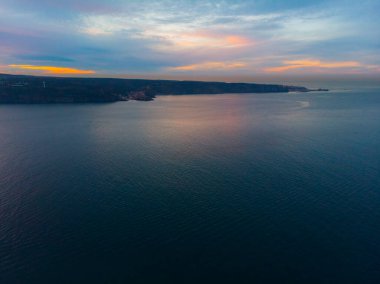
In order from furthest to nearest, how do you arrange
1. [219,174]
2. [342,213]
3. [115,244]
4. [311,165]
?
[311,165]
[219,174]
[342,213]
[115,244]

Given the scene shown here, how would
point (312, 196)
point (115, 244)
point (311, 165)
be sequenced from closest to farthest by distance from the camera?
point (115, 244)
point (312, 196)
point (311, 165)

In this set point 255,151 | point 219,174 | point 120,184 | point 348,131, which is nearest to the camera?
point 120,184

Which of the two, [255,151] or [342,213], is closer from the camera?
[342,213]

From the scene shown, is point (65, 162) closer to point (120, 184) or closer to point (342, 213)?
point (120, 184)

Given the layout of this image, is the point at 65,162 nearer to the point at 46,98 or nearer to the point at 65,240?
the point at 65,240

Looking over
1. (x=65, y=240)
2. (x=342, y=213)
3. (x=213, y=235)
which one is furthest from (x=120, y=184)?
(x=342, y=213)

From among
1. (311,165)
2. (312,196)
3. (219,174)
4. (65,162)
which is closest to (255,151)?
(311,165)
